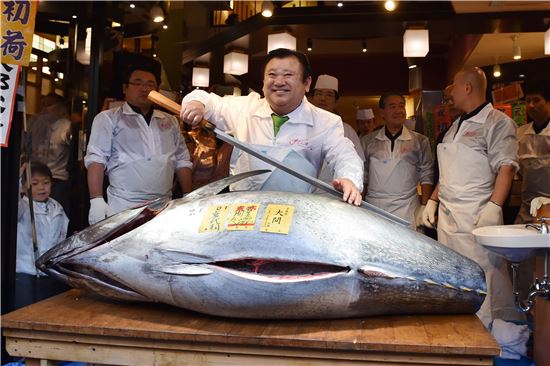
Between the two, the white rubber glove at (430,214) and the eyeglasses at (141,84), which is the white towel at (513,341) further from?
the eyeglasses at (141,84)

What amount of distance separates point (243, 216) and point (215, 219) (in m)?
0.10

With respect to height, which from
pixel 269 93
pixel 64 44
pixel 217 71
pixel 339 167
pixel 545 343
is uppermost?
pixel 217 71

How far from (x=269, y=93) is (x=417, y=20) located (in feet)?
14.1

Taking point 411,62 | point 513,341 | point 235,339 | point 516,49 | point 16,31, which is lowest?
point 513,341

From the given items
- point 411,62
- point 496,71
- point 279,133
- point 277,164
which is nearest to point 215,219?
point 277,164

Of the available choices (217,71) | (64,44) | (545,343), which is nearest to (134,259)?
(545,343)

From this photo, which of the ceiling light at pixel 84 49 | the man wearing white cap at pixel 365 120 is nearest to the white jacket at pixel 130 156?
the ceiling light at pixel 84 49

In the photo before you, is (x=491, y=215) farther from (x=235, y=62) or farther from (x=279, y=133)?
(x=235, y=62)

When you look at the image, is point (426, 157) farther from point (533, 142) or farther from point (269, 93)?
point (269, 93)

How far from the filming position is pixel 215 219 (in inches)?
70.2

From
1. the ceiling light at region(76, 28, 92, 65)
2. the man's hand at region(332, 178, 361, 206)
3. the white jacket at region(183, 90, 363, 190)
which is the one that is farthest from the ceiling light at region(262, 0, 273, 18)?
the man's hand at region(332, 178, 361, 206)

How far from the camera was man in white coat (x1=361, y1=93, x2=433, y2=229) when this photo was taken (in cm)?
406

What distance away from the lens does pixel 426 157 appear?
4.19 m

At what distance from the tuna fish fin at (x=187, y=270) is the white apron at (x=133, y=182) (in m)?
1.49
